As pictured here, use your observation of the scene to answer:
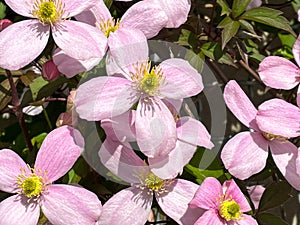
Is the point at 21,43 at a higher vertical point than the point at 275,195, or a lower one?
higher

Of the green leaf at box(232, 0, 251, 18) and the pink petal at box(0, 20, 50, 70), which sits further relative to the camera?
the green leaf at box(232, 0, 251, 18)

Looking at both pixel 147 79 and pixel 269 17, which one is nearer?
pixel 147 79

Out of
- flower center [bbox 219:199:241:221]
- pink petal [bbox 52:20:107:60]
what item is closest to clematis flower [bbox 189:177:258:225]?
flower center [bbox 219:199:241:221]

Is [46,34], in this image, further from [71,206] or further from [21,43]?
[71,206]

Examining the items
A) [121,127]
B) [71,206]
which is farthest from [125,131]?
[71,206]

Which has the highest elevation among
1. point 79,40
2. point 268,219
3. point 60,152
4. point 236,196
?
point 79,40

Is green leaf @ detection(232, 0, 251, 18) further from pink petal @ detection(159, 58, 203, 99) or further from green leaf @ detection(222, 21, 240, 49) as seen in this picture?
pink petal @ detection(159, 58, 203, 99)

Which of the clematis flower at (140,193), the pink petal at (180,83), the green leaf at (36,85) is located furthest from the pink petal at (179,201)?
the green leaf at (36,85)
